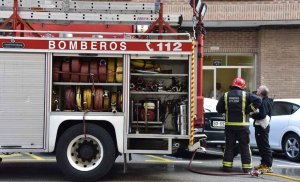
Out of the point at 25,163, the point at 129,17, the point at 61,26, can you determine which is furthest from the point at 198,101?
the point at 25,163

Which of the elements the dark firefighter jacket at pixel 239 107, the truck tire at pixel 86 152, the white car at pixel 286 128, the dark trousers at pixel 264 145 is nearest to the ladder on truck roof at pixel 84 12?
the dark firefighter jacket at pixel 239 107

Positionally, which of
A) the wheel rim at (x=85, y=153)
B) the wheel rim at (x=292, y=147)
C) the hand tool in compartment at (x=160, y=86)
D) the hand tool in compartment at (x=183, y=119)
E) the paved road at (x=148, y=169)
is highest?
the hand tool in compartment at (x=160, y=86)

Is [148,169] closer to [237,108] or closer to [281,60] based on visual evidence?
[237,108]

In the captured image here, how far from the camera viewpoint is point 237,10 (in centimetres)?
1672

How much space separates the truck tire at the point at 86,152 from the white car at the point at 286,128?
16.4ft

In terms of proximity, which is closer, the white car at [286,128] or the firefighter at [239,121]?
the firefighter at [239,121]

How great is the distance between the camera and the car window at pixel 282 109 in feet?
38.2

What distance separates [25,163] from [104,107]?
9.59 ft

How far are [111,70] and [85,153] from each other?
142cm

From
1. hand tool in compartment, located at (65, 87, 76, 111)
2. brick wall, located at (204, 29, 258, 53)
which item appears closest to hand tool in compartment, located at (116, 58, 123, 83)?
hand tool in compartment, located at (65, 87, 76, 111)

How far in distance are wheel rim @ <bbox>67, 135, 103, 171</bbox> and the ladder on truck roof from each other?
2.18m

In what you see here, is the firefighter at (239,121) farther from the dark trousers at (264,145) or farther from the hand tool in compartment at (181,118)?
the hand tool in compartment at (181,118)

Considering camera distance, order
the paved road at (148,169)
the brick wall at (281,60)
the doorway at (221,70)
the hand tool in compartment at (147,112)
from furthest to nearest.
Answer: the doorway at (221,70), the brick wall at (281,60), the paved road at (148,169), the hand tool in compartment at (147,112)

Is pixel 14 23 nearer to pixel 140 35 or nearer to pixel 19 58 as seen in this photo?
pixel 19 58
